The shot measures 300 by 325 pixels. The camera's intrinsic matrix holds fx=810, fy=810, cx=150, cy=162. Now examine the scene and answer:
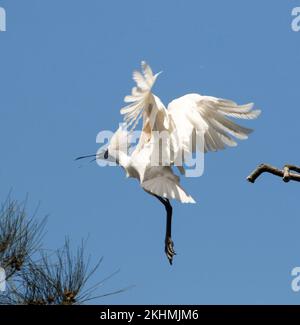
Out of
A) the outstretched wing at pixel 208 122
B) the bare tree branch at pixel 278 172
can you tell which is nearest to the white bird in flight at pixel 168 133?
the outstretched wing at pixel 208 122

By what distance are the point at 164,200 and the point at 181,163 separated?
2.12 ft

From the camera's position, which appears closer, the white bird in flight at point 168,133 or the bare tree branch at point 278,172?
→ the bare tree branch at point 278,172

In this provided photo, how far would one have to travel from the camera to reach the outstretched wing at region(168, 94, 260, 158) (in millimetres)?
7773

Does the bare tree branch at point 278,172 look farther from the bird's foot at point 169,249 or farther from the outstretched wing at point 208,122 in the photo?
the outstretched wing at point 208,122

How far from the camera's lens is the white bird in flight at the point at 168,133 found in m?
7.42

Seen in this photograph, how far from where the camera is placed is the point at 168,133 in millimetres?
7801

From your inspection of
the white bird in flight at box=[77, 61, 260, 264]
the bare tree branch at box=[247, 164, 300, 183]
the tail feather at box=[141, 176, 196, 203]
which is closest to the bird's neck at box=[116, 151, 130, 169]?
the white bird in flight at box=[77, 61, 260, 264]

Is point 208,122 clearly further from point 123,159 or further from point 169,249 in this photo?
point 169,249

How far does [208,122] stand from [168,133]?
505mm

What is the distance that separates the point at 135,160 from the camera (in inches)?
305

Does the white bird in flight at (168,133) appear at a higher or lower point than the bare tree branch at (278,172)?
higher

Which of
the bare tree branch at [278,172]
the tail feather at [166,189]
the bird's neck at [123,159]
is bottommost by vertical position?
the bare tree branch at [278,172]

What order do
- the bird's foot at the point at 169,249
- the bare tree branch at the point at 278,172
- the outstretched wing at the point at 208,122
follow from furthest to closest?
the outstretched wing at the point at 208,122, the bird's foot at the point at 169,249, the bare tree branch at the point at 278,172
